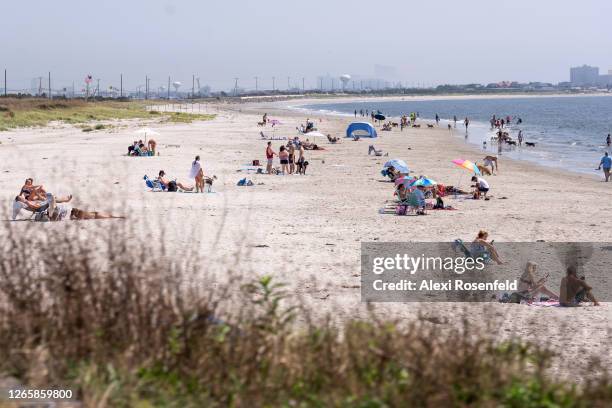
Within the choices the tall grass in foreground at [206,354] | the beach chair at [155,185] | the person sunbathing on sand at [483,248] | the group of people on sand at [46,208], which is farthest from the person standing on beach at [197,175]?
the tall grass in foreground at [206,354]

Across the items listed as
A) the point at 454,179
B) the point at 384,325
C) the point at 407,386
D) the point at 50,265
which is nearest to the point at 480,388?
the point at 407,386

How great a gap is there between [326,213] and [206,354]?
11856 millimetres

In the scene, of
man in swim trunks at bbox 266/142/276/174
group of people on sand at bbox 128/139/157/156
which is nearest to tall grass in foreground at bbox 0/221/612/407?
man in swim trunks at bbox 266/142/276/174

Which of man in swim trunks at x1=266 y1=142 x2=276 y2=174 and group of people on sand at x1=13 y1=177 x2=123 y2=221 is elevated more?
man in swim trunks at x1=266 y1=142 x2=276 y2=174

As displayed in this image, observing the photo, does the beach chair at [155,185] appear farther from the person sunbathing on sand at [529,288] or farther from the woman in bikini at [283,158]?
the person sunbathing on sand at [529,288]

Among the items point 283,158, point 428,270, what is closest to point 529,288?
point 428,270

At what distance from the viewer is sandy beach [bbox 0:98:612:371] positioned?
9180mm

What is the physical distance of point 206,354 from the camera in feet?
15.2

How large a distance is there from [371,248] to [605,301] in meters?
3.88

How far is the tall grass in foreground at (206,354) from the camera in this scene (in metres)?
4.26

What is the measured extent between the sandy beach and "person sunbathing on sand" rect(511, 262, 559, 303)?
0.31 m

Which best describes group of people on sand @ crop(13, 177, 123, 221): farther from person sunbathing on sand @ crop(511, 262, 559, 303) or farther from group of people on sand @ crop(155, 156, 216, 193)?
person sunbathing on sand @ crop(511, 262, 559, 303)

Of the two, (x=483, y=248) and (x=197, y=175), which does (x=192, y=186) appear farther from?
(x=483, y=248)

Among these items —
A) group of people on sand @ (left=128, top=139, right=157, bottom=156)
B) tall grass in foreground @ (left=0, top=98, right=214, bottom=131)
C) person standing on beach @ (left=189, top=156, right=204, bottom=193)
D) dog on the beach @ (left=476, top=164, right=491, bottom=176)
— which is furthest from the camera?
tall grass in foreground @ (left=0, top=98, right=214, bottom=131)
